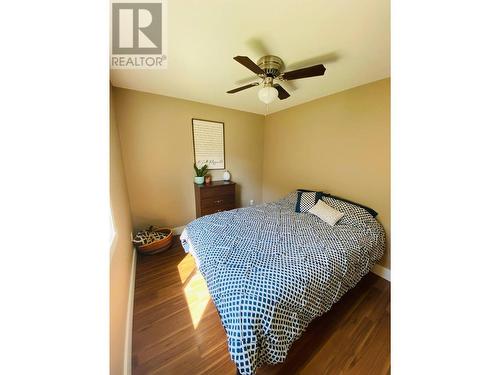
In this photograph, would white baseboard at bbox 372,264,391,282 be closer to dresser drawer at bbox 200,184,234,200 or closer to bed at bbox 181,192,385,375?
bed at bbox 181,192,385,375

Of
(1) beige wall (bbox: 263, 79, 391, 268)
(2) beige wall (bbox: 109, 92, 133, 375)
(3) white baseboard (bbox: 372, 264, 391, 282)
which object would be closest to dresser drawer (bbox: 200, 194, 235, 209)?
(1) beige wall (bbox: 263, 79, 391, 268)

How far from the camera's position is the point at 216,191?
9.70ft

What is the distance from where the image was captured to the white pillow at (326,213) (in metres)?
2.08

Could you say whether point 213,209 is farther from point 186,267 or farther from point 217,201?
point 186,267

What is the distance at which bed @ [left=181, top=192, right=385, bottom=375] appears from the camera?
98cm

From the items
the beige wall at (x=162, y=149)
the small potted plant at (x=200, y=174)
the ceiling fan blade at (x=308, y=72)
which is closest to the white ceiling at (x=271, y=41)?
the ceiling fan blade at (x=308, y=72)

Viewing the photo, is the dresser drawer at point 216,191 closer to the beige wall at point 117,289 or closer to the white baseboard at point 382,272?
the beige wall at point 117,289

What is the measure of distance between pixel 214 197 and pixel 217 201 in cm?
9

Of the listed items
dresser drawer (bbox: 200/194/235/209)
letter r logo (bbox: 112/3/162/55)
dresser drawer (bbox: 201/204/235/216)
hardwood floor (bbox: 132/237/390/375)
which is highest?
letter r logo (bbox: 112/3/162/55)

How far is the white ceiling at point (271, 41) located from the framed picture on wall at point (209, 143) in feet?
2.40

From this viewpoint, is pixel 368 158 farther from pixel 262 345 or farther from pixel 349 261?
pixel 262 345

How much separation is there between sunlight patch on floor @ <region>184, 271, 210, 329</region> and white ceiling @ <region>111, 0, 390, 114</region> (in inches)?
88.6

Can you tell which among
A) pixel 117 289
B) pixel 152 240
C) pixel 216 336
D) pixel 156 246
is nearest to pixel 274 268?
pixel 216 336
